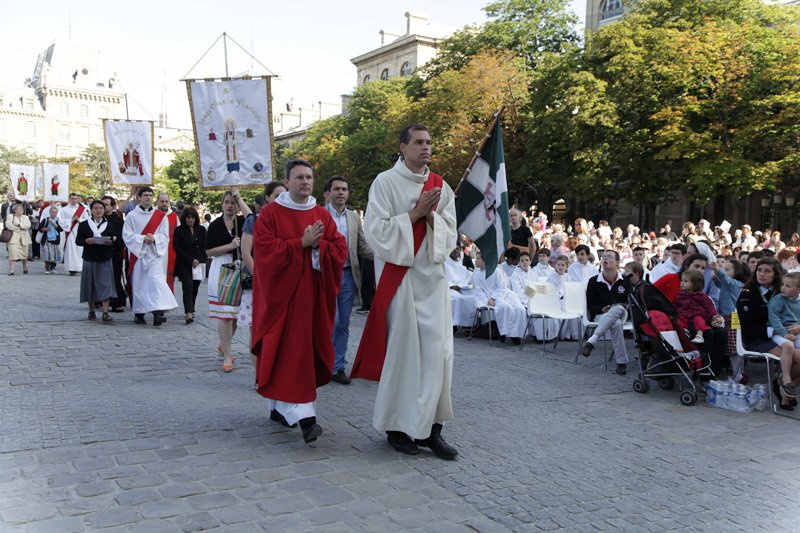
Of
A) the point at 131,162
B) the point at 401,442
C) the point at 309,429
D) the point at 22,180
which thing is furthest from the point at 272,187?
the point at 22,180

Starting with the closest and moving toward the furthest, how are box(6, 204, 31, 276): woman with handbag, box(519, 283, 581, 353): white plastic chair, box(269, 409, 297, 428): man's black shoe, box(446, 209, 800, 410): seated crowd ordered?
1. box(269, 409, 297, 428): man's black shoe
2. box(446, 209, 800, 410): seated crowd
3. box(519, 283, 581, 353): white plastic chair
4. box(6, 204, 31, 276): woman with handbag

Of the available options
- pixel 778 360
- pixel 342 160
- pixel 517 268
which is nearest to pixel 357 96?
pixel 342 160

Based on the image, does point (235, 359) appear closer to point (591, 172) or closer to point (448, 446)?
point (448, 446)

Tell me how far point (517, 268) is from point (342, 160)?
41564mm

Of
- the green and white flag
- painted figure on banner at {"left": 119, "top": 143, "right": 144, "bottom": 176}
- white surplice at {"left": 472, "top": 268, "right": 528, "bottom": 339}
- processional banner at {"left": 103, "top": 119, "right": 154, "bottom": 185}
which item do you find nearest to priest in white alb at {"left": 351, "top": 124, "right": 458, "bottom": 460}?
the green and white flag

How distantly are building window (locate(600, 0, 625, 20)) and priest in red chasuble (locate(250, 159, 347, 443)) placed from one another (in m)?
46.5

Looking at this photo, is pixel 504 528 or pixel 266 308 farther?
pixel 266 308

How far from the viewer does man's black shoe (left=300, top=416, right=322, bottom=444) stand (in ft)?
16.9

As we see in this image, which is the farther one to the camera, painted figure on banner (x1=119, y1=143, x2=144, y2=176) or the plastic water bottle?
painted figure on banner (x1=119, y1=143, x2=144, y2=176)

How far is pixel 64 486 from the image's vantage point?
424 centimetres

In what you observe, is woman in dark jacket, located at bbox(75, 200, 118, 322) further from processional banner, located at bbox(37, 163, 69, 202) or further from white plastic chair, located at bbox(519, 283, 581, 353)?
processional banner, located at bbox(37, 163, 69, 202)

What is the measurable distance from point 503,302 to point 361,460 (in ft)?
20.2

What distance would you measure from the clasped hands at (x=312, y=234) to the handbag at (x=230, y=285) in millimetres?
2229

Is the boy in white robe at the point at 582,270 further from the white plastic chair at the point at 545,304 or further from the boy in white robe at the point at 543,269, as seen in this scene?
the white plastic chair at the point at 545,304
